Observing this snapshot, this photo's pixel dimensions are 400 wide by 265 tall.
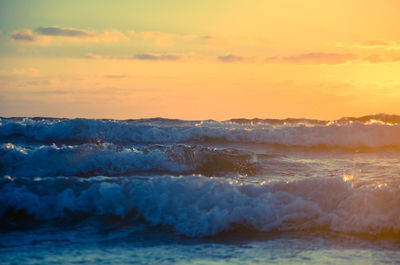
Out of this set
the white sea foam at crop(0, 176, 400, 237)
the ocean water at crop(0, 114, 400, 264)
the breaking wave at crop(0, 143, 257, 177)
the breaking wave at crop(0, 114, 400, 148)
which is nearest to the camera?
the ocean water at crop(0, 114, 400, 264)

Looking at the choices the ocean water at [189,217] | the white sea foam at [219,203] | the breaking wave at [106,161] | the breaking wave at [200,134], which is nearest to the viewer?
the ocean water at [189,217]

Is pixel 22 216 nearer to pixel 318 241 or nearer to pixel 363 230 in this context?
pixel 318 241

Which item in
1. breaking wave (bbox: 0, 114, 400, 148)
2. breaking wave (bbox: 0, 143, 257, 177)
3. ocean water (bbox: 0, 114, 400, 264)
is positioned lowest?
ocean water (bbox: 0, 114, 400, 264)

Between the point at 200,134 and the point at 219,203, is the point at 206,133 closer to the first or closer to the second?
the point at 200,134

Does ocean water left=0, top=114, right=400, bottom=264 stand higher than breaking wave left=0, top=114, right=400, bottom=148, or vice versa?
breaking wave left=0, top=114, right=400, bottom=148

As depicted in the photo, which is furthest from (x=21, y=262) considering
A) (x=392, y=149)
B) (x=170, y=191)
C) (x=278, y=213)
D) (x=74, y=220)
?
(x=392, y=149)

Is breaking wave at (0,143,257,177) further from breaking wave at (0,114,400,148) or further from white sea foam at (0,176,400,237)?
breaking wave at (0,114,400,148)

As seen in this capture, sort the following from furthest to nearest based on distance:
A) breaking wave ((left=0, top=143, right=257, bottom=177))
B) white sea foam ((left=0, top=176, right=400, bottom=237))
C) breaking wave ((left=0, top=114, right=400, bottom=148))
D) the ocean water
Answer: breaking wave ((left=0, top=114, right=400, bottom=148)) → breaking wave ((left=0, top=143, right=257, bottom=177)) → white sea foam ((left=0, top=176, right=400, bottom=237)) → the ocean water

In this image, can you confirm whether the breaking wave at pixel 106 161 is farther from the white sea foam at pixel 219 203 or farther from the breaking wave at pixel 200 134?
the breaking wave at pixel 200 134

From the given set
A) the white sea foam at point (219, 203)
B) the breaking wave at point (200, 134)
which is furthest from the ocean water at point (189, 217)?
the breaking wave at point (200, 134)

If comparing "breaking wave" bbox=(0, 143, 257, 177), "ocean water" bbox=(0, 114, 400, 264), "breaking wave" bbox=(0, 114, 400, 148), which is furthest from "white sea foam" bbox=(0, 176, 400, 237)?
"breaking wave" bbox=(0, 114, 400, 148)

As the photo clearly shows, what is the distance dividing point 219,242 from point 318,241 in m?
1.27

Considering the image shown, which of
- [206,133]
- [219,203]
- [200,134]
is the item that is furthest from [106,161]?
[206,133]

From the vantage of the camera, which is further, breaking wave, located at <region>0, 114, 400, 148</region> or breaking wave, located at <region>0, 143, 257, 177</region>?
breaking wave, located at <region>0, 114, 400, 148</region>
